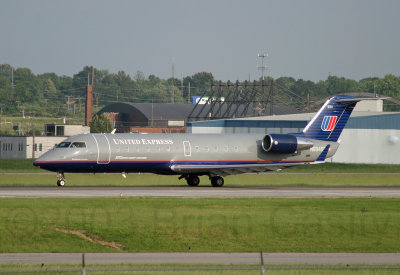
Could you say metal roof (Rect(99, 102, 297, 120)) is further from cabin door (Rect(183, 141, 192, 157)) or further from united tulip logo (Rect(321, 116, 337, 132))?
cabin door (Rect(183, 141, 192, 157))

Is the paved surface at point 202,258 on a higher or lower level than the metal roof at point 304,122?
lower

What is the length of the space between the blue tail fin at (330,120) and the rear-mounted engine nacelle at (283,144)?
172 centimetres

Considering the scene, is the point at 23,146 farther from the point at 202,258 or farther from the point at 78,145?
the point at 202,258

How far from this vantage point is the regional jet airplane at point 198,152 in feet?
155

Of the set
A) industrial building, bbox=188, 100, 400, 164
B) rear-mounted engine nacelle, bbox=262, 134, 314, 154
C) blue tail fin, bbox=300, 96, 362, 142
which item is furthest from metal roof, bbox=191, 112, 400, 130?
rear-mounted engine nacelle, bbox=262, 134, 314, 154

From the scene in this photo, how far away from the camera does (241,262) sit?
21516mm

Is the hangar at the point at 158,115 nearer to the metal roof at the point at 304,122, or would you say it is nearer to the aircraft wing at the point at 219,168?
the metal roof at the point at 304,122

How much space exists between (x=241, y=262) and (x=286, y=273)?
1.90m

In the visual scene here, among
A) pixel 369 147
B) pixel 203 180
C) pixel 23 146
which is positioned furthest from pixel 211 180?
pixel 23 146

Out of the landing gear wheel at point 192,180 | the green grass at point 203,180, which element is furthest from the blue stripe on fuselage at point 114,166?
the green grass at point 203,180

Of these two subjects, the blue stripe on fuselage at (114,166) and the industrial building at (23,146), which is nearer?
the blue stripe on fuselage at (114,166)

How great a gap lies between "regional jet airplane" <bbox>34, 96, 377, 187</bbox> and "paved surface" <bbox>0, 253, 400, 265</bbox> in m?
24.2

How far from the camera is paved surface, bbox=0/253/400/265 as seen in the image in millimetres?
21672

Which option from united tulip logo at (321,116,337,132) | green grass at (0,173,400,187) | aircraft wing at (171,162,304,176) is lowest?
green grass at (0,173,400,187)
